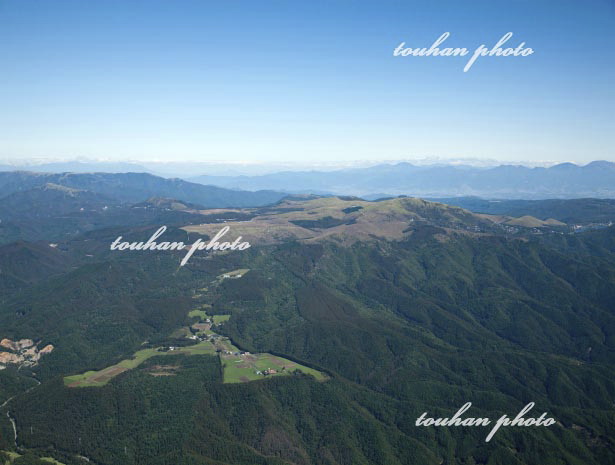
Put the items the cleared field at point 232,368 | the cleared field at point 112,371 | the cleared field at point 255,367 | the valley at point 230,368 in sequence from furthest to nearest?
the cleared field at point 255,367
the valley at point 230,368
the cleared field at point 232,368
the cleared field at point 112,371

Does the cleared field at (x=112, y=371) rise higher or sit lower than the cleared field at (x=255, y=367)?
Result: lower

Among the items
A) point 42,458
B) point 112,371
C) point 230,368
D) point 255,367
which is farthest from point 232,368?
point 42,458

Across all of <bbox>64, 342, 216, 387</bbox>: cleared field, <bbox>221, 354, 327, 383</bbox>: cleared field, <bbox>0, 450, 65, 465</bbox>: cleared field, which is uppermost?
<bbox>221, 354, 327, 383</bbox>: cleared field

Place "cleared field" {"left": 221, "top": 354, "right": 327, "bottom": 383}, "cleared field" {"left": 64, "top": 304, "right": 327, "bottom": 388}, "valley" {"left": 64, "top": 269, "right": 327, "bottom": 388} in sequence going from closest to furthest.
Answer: "cleared field" {"left": 64, "top": 304, "right": 327, "bottom": 388}
"valley" {"left": 64, "top": 269, "right": 327, "bottom": 388}
"cleared field" {"left": 221, "top": 354, "right": 327, "bottom": 383}

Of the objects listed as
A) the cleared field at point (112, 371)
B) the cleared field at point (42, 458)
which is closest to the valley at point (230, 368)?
the cleared field at point (112, 371)

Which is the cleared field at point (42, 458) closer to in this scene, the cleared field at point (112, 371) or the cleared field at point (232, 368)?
the cleared field at point (232, 368)

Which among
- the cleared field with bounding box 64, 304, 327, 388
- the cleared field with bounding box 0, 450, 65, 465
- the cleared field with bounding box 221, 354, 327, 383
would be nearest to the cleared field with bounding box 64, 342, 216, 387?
the cleared field with bounding box 64, 304, 327, 388

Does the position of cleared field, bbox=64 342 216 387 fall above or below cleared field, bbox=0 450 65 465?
above

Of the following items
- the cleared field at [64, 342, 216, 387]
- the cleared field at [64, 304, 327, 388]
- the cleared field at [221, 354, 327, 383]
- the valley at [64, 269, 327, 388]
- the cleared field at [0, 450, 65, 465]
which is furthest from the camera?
the cleared field at [221, 354, 327, 383]

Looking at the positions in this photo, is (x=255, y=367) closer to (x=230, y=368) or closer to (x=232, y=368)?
(x=232, y=368)

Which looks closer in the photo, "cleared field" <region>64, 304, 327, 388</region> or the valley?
"cleared field" <region>64, 304, 327, 388</region>

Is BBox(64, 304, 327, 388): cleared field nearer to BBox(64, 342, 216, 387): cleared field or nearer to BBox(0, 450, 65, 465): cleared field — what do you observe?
BBox(64, 342, 216, 387): cleared field

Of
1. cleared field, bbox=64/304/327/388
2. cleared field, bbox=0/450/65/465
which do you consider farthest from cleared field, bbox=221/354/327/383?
cleared field, bbox=0/450/65/465
